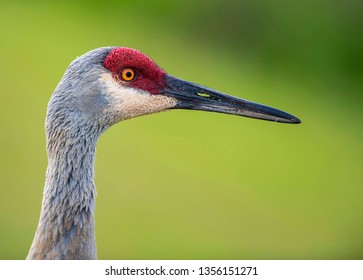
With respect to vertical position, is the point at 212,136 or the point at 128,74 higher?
the point at 212,136

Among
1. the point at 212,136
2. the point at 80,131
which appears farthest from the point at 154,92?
the point at 212,136

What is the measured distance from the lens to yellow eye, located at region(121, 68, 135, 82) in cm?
249

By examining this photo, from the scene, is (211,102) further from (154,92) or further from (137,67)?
(137,67)

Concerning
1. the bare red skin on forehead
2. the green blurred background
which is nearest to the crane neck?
the bare red skin on forehead

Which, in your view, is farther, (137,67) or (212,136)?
(212,136)

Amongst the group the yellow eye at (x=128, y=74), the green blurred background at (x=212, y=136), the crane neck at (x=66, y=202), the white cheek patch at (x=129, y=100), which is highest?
the green blurred background at (x=212, y=136)

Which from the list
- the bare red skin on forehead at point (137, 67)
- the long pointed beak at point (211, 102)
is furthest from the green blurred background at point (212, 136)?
the bare red skin on forehead at point (137, 67)

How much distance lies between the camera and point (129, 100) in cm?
251

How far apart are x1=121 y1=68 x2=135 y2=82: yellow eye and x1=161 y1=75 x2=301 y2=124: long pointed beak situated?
0.15 metres

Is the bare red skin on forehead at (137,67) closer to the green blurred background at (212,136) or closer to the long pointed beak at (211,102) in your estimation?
the long pointed beak at (211,102)

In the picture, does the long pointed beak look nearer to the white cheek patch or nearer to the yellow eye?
the white cheek patch

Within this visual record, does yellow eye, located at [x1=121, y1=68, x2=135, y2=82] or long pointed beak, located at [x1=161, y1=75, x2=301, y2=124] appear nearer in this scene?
yellow eye, located at [x1=121, y1=68, x2=135, y2=82]

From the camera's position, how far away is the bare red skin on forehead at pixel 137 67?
2.46m

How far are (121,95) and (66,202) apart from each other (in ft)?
1.52
